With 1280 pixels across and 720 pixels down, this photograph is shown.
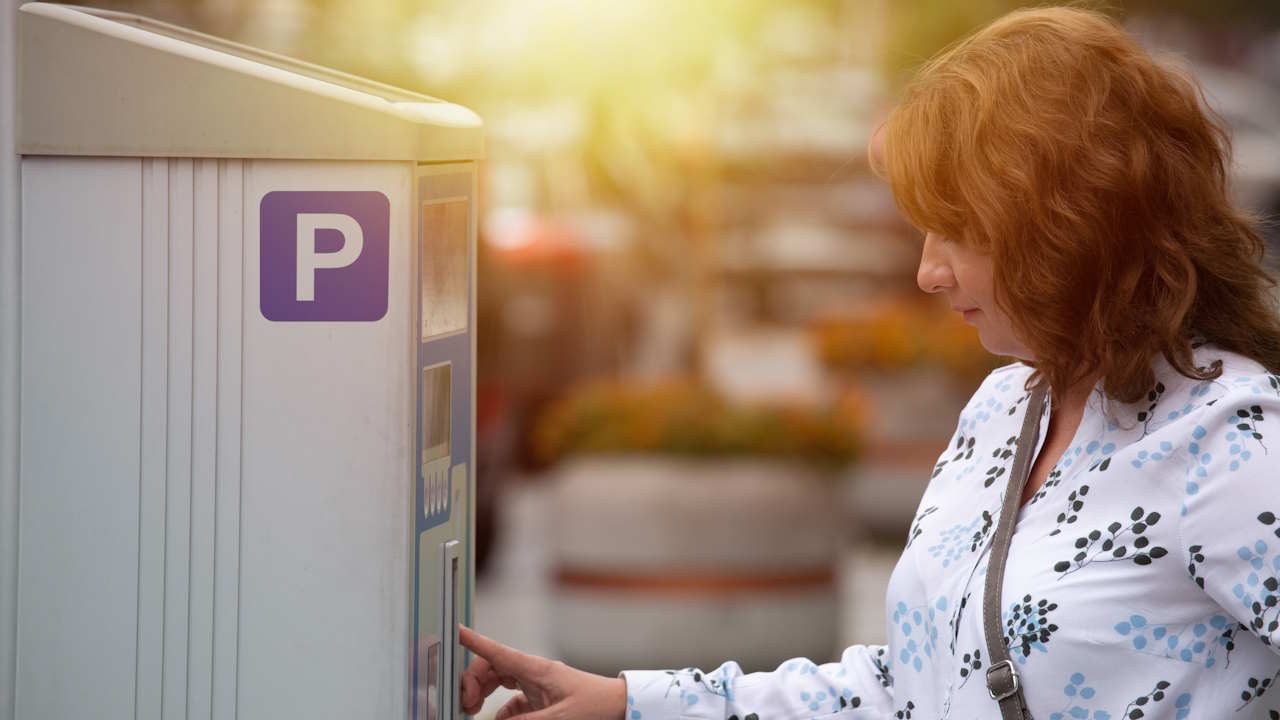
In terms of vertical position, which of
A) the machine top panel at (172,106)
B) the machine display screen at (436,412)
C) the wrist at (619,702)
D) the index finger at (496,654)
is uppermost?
the machine top panel at (172,106)

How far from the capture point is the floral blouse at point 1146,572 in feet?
5.07

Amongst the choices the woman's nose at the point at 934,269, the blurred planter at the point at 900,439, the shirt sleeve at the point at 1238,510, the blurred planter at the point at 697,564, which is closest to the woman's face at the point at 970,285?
the woman's nose at the point at 934,269

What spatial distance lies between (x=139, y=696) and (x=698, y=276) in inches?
202

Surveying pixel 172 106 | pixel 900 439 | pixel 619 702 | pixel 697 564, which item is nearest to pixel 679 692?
pixel 619 702

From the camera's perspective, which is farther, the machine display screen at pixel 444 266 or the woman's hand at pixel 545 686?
the woman's hand at pixel 545 686

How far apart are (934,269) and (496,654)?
75 centimetres

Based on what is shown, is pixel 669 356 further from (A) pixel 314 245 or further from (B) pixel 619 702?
(A) pixel 314 245

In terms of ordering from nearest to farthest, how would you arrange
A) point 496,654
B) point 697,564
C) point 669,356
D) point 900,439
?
point 496,654 → point 697,564 → point 900,439 → point 669,356

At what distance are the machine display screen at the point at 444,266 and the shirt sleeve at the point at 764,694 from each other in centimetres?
54

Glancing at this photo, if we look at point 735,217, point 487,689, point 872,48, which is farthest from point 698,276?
point 735,217

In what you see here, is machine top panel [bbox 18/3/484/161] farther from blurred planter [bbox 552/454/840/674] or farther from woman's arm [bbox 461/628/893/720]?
blurred planter [bbox 552/454/840/674]

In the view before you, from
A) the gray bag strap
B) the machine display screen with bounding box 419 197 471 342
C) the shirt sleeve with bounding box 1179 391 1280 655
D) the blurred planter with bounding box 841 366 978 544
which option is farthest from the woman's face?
the blurred planter with bounding box 841 366 978 544

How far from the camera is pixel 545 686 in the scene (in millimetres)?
1980

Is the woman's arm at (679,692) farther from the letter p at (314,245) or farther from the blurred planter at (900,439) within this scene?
the blurred planter at (900,439)
